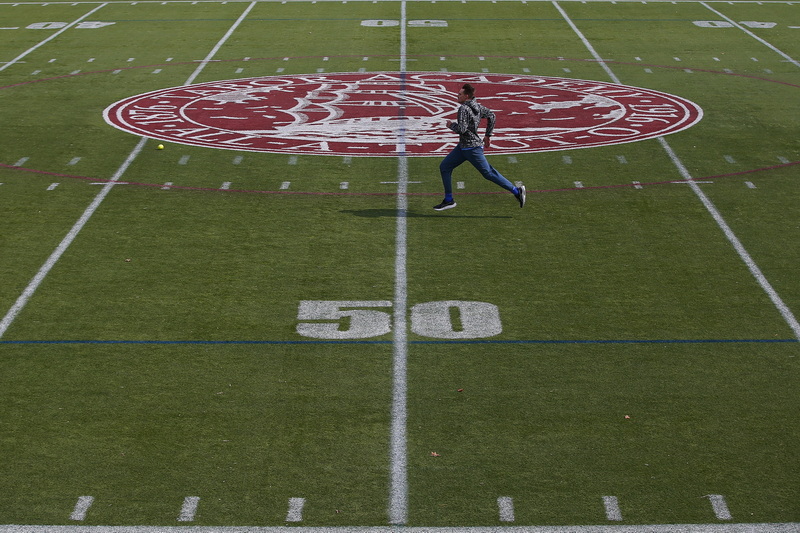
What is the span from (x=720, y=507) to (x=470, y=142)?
29.5 feet

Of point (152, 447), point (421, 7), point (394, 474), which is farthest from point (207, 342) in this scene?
point (421, 7)

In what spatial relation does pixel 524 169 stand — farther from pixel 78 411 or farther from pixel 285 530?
pixel 285 530

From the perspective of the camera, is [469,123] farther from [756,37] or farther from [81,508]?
[756,37]

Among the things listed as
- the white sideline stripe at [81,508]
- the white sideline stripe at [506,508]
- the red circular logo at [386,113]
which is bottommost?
the red circular logo at [386,113]

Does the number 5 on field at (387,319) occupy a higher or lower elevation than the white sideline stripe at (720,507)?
lower

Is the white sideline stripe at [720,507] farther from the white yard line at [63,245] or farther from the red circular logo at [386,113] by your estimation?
the red circular logo at [386,113]

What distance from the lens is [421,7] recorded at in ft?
143

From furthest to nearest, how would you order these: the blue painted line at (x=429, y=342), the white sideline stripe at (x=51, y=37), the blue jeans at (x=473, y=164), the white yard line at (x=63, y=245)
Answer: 1. the white sideline stripe at (x=51, y=37)
2. the blue jeans at (x=473, y=164)
3. the white yard line at (x=63, y=245)
4. the blue painted line at (x=429, y=342)

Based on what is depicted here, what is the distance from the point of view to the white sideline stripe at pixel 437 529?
30.3 feet

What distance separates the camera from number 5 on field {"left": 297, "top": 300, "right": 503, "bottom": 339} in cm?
1344

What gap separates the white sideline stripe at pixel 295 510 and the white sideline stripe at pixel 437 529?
5.8 inches

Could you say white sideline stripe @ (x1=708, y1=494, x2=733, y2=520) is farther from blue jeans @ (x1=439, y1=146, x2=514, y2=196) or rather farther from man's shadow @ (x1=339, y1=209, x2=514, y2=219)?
man's shadow @ (x1=339, y1=209, x2=514, y2=219)

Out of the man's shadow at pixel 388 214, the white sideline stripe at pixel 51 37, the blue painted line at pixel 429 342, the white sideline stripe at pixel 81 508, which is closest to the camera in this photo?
the white sideline stripe at pixel 81 508

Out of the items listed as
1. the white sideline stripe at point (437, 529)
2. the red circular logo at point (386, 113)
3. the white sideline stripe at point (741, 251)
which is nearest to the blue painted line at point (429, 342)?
the white sideline stripe at point (741, 251)
